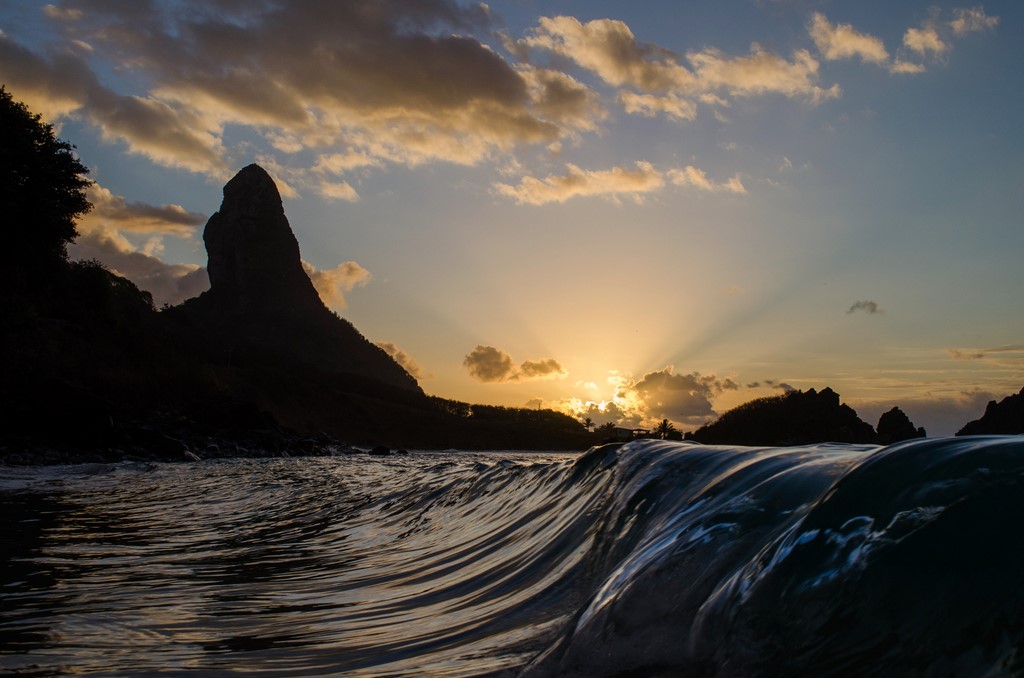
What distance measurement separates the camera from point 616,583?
8.91 ft

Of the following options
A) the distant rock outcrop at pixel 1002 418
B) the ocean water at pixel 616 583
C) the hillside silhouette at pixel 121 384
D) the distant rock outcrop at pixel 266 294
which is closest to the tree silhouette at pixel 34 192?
the hillside silhouette at pixel 121 384

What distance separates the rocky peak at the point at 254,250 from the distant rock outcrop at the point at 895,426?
105075mm

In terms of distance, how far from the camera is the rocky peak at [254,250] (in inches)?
4710

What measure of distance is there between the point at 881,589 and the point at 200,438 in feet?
93.2

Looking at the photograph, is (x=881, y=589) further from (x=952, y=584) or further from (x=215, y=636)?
(x=215, y=636)

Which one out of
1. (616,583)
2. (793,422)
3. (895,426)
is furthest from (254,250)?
(616,583)

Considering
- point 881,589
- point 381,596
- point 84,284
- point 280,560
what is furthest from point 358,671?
point 84,284

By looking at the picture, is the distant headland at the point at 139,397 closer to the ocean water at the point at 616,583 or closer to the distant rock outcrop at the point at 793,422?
the distant rock outcrop at the point at 793,422

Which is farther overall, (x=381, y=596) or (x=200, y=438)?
(x=200, y=438)

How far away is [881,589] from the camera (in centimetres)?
166

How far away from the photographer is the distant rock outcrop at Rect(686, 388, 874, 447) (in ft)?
97.7

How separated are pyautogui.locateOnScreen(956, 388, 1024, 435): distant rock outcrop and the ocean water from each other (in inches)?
716

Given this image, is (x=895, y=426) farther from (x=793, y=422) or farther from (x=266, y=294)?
(x=266, y=294)

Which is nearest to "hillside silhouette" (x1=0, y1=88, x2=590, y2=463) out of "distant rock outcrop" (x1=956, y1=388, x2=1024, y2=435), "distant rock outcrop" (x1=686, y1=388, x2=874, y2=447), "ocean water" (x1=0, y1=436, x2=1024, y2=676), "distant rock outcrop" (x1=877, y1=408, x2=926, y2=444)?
"ocean water" (x1=0, y1=436, x2=1024, y2=676)
